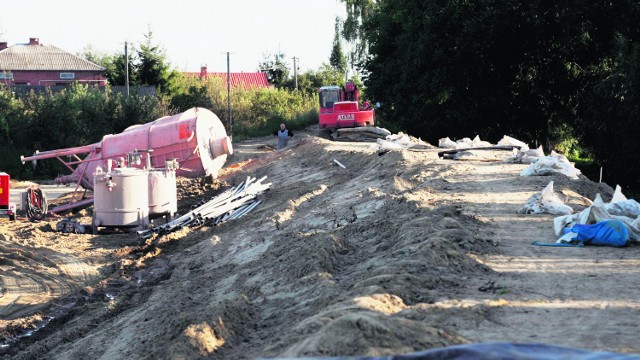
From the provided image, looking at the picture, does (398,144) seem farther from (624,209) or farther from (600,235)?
(600,235)

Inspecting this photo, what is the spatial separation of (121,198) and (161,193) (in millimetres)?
1295

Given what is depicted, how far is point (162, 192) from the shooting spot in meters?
20.5

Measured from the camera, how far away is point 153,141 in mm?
25172

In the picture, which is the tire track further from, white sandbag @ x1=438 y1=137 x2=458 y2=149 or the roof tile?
the roof tile

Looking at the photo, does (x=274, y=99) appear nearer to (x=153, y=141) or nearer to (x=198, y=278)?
(x=153, y=141)

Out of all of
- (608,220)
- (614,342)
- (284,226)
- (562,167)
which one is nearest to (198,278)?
(284,226)

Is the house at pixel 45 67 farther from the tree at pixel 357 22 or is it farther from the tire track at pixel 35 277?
the tire track at pixel 35 277

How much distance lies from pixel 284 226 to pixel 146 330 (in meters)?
6.73

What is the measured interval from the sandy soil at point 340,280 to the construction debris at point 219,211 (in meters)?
0.47

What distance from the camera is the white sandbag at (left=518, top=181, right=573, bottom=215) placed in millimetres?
13648

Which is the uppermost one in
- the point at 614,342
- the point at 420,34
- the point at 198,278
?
the point at 420,34

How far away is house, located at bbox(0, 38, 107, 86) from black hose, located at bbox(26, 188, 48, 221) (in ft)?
182

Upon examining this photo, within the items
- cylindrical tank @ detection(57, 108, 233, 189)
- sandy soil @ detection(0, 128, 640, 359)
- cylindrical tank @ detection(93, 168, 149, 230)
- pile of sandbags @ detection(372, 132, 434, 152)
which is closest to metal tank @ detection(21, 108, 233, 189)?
cylindrical tank @ detection(57, 108, 233, 189)

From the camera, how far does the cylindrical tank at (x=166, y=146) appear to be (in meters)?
24.9
